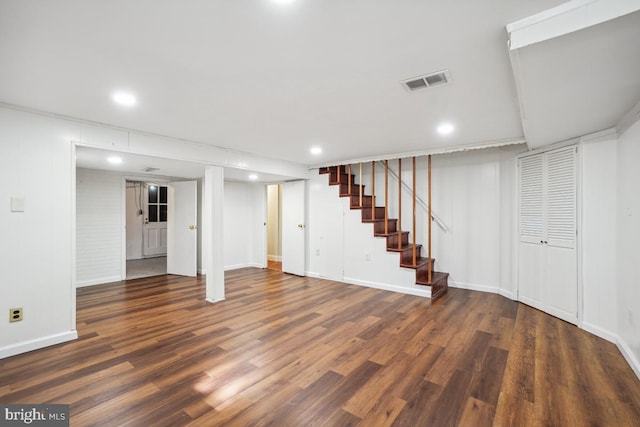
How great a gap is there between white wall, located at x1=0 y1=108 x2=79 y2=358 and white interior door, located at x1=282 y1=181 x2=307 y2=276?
142 inches

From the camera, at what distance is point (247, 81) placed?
6.84ft

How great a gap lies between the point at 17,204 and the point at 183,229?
3166 mm

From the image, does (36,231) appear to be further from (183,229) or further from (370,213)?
(370,213)

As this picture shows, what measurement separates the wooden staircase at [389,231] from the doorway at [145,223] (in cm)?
501

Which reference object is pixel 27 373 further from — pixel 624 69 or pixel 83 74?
pixel 624 69

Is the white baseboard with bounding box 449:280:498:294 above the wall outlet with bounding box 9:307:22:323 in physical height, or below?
below

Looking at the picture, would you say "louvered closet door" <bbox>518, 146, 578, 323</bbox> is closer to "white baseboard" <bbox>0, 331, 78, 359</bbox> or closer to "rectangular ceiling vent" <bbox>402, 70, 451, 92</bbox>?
"rectangular ceiling vent" <bbox>402, 70, 451, 92</bbox>

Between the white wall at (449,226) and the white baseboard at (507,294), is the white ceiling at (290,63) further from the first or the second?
the white baseboard at (507,294)

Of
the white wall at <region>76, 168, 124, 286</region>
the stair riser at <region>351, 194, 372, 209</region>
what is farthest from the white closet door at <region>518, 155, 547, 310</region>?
the white wall at <region>76, 168, 124, 286</region>

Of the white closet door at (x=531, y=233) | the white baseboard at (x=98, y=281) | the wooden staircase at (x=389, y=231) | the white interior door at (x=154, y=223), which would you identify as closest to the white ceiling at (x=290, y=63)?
the white closet door at (x=531, y=233)

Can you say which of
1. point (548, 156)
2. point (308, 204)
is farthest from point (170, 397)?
point (548, 156)

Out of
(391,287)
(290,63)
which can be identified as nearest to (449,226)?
(391,287)

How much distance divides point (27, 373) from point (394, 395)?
284 cm

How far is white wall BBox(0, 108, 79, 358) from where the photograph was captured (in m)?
2.52
